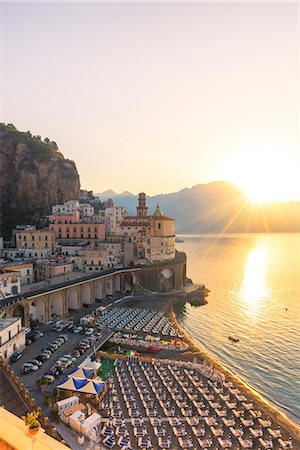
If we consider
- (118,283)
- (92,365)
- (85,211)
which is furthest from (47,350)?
(85,211)

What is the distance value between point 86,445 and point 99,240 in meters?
62.1

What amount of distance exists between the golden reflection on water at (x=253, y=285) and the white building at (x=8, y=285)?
43.2 m

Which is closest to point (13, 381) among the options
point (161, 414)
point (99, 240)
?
point (161, 414)

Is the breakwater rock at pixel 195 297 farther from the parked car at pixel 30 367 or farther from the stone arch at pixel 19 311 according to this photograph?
the parked car at pixel 30 367

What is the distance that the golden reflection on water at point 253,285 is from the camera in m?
73.9

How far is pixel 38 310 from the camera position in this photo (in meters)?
50.3

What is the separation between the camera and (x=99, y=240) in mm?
84875

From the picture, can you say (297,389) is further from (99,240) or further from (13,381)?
(99,240)

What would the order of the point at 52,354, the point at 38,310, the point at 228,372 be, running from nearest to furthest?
the point at 228,372, the point at 52,354, the point at 38,310

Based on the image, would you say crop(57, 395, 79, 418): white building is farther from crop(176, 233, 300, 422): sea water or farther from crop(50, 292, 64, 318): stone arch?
crop(50, 292, 64, 318): stone arch

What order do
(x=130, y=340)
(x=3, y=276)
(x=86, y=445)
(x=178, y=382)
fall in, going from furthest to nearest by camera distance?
(x=3, y=276) → (x=130, y=340) → (x=178, y=382) → (x=86, y=445)

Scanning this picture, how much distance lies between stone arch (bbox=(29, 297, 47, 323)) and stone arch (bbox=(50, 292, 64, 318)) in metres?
2.90

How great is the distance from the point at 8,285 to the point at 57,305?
846 centimetres

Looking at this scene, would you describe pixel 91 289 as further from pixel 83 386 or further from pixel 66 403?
pixel 66 403
